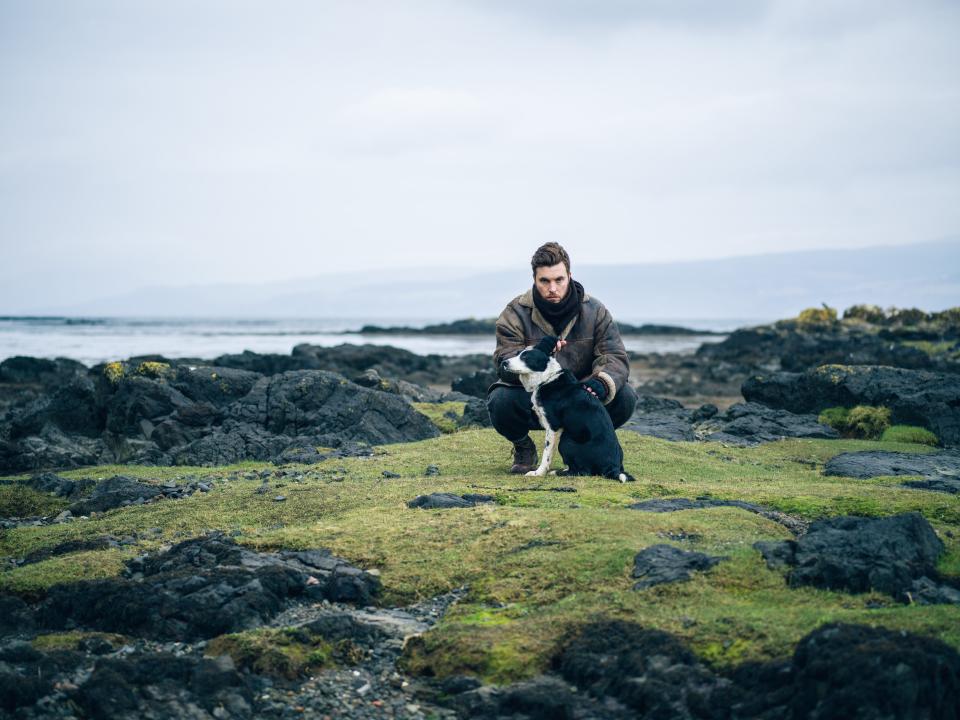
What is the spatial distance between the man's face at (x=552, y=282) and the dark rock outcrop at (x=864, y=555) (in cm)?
454

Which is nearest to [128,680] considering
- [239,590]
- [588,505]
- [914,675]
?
[239,590]

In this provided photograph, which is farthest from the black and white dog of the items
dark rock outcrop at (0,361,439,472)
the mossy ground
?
dark rock outcrop at (0,361,439,472)

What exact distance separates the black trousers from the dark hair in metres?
1.50

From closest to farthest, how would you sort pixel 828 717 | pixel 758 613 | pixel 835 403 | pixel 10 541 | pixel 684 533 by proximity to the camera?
pixel 828 717 < pixel 758 613 < pixel 684 533 < pixel 10 541 < pixel 835 403

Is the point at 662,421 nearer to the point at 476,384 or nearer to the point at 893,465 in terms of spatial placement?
the point at 893,465

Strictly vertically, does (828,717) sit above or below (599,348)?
below

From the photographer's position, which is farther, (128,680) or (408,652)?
(408,652)

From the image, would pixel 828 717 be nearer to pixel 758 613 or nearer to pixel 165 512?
pixel 758 613

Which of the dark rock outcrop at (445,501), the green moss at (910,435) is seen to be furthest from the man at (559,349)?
the green moss at (910,435)

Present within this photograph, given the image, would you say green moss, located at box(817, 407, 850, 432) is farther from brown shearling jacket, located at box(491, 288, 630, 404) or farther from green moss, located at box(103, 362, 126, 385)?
green moss, located at box(103, 362, 126, 385)

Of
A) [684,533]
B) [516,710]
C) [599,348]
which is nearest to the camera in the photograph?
[516,710]

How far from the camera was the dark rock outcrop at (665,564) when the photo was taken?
6.26 metres

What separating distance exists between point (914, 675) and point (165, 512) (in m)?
7.46

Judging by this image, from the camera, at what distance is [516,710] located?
4934mm
